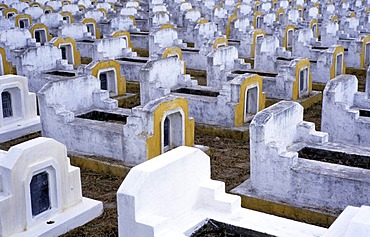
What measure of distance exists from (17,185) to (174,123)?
15.7ft

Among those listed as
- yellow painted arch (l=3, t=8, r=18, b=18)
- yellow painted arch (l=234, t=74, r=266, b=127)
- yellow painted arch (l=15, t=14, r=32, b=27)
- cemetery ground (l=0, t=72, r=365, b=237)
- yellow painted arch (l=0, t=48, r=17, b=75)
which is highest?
yellow painted arch (l=3, t=8, r=18, b=18)

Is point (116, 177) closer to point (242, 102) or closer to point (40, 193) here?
point (40, 193)

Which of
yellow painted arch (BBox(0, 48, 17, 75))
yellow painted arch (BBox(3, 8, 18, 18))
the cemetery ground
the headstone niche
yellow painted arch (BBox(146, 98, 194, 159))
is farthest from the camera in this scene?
yellow painted arch (BBox(3, 8, 18, 18))

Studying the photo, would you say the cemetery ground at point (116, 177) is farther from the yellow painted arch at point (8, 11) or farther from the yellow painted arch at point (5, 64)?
the yellow painted arch at point (8, 11)

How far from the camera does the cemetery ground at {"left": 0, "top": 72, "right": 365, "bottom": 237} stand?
34.6ft

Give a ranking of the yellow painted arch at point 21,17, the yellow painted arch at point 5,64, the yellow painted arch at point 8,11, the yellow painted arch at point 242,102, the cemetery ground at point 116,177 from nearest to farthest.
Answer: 1. the cemetery ground at point 116,177
2. the yellow painted arch at point 242,102
3. the yellow painted arch at point 5,64
4. the yellow painted arch at point 21,17
5. the yellow painted arch at point 8,11

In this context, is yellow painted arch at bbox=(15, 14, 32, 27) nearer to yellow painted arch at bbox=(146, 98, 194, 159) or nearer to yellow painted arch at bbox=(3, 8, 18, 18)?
yellow painted arch at bbox=(3, 8, 18, 18)

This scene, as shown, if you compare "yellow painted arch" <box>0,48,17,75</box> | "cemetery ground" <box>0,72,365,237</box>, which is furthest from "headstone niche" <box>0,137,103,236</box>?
"yellow painted arch" <box>0,48,17,75</box>

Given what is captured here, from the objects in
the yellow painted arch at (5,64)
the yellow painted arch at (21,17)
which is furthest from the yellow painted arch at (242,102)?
the yellow painted arch at (21,17)

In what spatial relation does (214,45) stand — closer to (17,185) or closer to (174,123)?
(174,123)

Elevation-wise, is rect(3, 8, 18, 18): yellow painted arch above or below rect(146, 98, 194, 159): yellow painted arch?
above

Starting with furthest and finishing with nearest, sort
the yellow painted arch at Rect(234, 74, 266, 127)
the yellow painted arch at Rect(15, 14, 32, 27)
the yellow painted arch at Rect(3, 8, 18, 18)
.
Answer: the yellow painted arch at Rect(3, 8, 18, 18) < the yellow painted arch at Rect(15, 14, 32, 27) < the yellow painted arch at Rect(234, 74, 266, 127)

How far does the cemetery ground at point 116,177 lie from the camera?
10.5m

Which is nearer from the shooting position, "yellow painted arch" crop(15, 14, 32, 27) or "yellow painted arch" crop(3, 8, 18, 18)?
"yellow painted arch" crop(15, 14, 32, 27)
